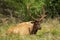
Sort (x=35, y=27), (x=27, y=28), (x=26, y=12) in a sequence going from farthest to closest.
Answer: (x=26, y=12), (x=27, y=28), (x=35, y=27)

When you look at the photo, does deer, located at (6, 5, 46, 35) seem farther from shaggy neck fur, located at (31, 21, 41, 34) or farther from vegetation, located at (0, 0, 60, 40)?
vegetation, located at (0, 0, 60, 40)

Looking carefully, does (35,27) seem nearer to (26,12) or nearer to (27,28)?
(27,28)

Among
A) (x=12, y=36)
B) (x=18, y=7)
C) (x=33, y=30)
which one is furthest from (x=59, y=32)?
(x=18, y=7)

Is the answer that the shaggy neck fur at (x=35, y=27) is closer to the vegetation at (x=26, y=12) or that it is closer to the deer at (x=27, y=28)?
the deer at (x=27, y=28)

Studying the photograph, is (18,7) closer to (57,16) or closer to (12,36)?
(57,16)

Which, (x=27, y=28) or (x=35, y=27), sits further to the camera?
(x=27, y=28)

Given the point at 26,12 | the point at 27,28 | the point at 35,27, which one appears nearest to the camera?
the point at 35,27

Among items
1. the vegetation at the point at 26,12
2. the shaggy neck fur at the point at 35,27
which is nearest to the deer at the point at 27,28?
the shaggy neck fur at the point at 35,27

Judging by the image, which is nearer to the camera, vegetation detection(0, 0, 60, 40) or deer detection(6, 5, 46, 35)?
deer detection(6, 5, 46, 35)

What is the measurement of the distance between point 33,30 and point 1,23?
3.17 meters

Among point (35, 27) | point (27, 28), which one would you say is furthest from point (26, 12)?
point (35, 27)

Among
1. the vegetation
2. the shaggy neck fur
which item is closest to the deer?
the shaggy neck fur

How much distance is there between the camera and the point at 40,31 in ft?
37.7

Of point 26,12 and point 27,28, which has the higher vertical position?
point 27,28
